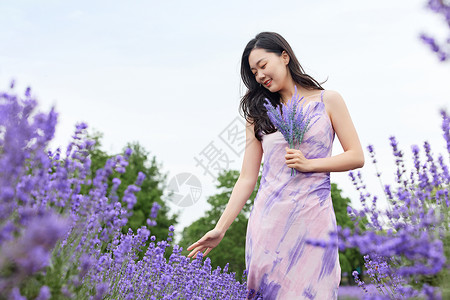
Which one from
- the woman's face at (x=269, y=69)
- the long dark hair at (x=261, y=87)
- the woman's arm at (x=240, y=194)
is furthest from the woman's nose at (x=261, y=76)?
the woman's arm at (x=240, y=194)

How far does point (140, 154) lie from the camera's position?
573 inches

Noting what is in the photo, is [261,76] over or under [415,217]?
over

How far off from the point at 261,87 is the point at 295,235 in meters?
1.28

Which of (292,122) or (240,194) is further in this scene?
(240,194)

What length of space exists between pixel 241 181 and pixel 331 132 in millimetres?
682

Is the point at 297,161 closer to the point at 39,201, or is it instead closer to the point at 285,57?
the point at 285,57

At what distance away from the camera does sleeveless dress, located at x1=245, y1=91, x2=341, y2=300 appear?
2.55m

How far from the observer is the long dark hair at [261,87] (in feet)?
9.98

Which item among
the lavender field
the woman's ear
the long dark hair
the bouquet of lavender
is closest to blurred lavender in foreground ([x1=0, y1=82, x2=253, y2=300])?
the lavender field

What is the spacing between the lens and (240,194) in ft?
9.79

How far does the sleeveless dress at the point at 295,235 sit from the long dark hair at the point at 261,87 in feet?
1.23

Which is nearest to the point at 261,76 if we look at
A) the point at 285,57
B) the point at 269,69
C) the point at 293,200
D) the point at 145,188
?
the point at 269,69

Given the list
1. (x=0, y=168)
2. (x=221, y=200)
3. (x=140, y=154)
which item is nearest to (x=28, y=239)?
(x=0, y=168)

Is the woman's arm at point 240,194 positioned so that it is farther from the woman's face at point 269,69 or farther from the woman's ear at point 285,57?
the woman's ear at point 285,57
